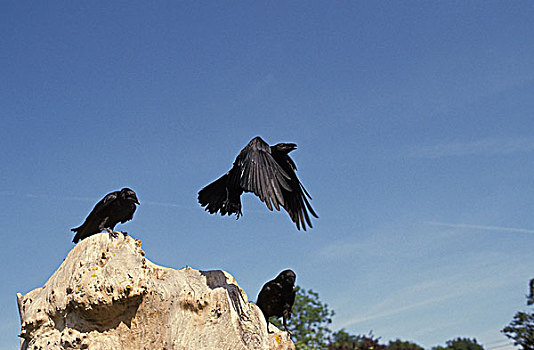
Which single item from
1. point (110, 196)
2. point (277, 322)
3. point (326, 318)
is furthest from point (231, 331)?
point (326, 318)

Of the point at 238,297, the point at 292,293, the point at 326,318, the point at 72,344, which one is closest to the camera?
the point at 72,344

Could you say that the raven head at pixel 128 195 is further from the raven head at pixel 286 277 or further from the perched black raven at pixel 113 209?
the raven head at pixel 286 277

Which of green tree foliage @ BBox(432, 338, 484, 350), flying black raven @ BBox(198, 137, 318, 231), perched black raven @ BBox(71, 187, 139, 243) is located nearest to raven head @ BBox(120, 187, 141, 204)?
perched black raven @ BBox(71, 187, 139, 243)

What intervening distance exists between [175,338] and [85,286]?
904 millimetres

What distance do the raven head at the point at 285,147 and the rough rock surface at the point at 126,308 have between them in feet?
5.15

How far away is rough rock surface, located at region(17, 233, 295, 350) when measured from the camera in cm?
478

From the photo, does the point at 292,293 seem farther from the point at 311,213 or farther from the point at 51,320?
the point at 51,320

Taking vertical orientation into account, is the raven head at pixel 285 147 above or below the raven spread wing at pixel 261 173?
above

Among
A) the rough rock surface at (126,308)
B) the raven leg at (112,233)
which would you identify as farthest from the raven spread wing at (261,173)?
the raven leg at (112,233)

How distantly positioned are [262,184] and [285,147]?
0.78 metres

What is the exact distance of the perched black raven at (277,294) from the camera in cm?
607

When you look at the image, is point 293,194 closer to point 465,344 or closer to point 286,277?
point 286,277

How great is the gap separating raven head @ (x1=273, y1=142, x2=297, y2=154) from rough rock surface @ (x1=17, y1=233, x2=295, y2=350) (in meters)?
1.57

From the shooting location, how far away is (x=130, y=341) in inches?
196
